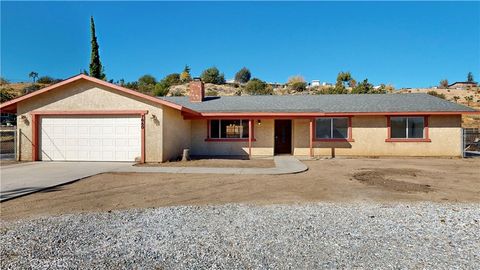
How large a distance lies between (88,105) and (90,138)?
5.12ft

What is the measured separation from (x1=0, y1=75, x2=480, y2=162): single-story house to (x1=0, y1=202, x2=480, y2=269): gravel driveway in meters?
8.12

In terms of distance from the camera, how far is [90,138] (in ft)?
43.6

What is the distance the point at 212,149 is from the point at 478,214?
12872mm

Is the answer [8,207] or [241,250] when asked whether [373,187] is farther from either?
[8,207]

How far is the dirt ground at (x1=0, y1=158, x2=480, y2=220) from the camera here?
615 centimetres

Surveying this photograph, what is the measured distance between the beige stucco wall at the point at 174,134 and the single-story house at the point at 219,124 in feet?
0.16

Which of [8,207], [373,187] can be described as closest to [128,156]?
[8,207]

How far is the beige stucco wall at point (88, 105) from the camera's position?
41.7ft

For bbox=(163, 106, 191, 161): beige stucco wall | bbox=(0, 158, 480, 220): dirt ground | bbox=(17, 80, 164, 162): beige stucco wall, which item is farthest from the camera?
bbox=(163, 106, 191, 161): beige stucco wall

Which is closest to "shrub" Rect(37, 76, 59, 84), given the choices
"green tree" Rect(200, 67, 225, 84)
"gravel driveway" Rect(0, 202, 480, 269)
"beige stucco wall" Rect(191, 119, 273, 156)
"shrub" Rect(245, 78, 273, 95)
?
"green tree" Rect(200, 67, 225, 84)

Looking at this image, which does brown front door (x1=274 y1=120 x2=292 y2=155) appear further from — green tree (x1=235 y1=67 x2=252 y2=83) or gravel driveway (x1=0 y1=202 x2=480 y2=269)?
green tree (x1=235 y1=67 x2=252 y2=83)

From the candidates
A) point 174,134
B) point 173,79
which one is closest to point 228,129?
point 174,134

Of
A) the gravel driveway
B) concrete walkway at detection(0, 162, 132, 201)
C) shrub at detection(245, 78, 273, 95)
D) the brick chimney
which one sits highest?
shrub at detection(245, 78, 273, 95)

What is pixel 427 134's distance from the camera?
15.6m
